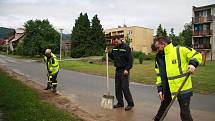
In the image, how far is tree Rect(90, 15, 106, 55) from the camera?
6956 centimetres

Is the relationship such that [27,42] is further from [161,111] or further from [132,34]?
[161,111]

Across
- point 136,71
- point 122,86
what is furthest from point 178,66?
point 136,71

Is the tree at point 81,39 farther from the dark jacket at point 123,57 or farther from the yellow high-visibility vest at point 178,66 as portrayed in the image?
the yellow high-visibility vest at point 178,66

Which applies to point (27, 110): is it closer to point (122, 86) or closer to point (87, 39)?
point (122, 86)

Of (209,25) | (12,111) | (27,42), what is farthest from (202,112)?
(27,42)

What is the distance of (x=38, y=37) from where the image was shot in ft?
233

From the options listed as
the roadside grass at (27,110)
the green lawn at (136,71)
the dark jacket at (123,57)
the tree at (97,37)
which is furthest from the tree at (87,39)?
the dark jacket at (123,57)

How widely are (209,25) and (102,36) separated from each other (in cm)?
2043

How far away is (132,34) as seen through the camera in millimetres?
86250

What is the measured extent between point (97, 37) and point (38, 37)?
11.1m

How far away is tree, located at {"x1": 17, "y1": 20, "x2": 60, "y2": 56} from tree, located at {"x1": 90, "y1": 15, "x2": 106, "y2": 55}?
744cm

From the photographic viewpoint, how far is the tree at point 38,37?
70.9 m

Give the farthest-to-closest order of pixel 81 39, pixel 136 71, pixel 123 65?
pixel 81 39
pixel 136 71
pixel 123 65

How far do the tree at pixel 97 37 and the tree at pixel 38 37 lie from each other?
7.44 m
